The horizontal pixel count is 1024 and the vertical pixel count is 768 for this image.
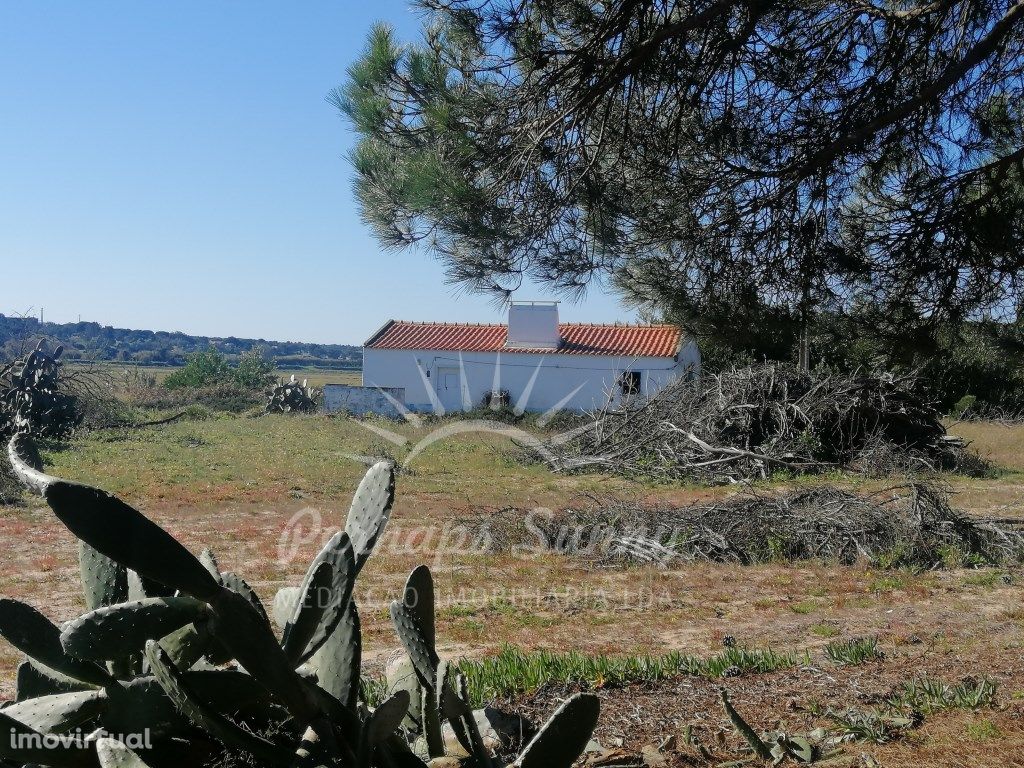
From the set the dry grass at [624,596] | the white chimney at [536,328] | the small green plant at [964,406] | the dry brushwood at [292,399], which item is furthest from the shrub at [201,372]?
the small green plant at [964,406]

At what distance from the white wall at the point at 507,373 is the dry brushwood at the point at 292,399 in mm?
2142

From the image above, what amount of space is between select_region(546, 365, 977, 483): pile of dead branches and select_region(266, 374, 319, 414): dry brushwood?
14.7 m

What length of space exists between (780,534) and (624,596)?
7.79ft

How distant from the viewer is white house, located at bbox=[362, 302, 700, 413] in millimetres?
29156

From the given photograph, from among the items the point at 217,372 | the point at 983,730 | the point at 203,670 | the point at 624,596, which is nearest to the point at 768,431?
the point at 624,596

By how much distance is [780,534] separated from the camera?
9094 millimetres

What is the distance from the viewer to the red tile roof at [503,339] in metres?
29.5

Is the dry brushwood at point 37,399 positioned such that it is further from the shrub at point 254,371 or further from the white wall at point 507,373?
the shrub at point 254,371

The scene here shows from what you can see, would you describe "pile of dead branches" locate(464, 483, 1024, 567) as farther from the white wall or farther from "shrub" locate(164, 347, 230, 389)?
"shrub" locate(164, 347, 230, 389)

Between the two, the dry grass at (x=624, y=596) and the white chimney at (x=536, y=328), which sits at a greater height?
the white chimney at (x=536, y=328)

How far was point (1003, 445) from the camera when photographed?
21.0 meters

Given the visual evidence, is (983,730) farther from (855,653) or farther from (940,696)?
(855,653)

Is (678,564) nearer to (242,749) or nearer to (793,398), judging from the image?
(242,749)

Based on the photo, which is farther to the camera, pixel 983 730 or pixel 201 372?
pixel 201 372
